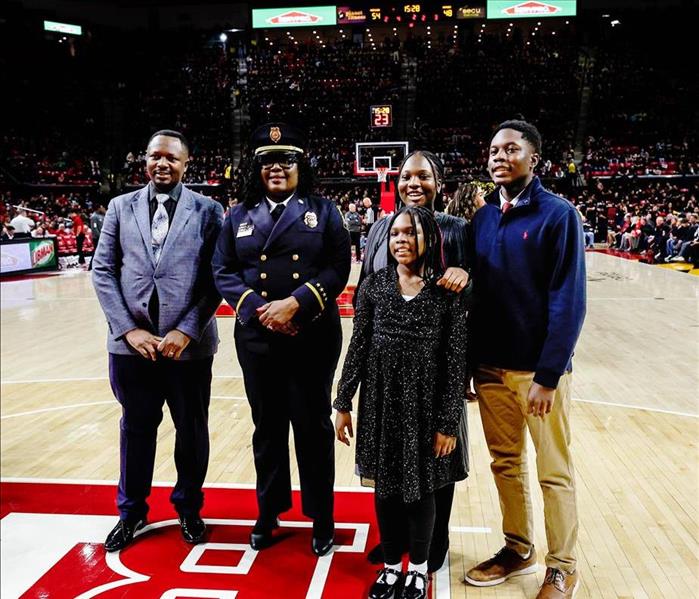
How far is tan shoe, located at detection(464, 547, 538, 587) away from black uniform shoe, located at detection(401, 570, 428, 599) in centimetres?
29

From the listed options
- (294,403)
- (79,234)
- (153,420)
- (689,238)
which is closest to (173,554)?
(153,420)

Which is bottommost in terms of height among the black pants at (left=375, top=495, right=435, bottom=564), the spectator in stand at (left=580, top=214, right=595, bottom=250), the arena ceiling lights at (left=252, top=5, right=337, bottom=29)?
the spectator in stand at (left=580, top=214, right=595, bottom=250)

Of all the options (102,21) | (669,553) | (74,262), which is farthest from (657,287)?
(102,21)

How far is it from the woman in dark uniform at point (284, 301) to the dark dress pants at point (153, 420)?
0.96ft

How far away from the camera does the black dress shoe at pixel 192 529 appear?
9.87 feet

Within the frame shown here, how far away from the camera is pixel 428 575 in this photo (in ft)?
9.05

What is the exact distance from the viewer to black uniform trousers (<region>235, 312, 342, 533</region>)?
285 centimetres

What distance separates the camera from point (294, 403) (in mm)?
2879

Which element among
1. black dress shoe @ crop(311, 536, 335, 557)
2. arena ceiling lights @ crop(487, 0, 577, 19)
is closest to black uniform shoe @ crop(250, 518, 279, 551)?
black dress shoe @ crop(311, 536, 335, 557)

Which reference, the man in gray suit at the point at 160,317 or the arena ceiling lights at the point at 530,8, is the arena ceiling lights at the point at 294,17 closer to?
the arena ceiling lights at the point at 530,8

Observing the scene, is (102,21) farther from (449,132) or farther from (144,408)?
(144,408)

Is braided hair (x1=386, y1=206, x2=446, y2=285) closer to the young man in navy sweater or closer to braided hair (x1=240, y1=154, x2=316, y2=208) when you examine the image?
the young man in navy sweater

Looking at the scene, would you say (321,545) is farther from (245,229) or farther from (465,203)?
(465,203)

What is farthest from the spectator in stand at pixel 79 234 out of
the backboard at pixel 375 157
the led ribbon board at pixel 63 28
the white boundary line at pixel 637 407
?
the led ribbon board at pixel 63 28
